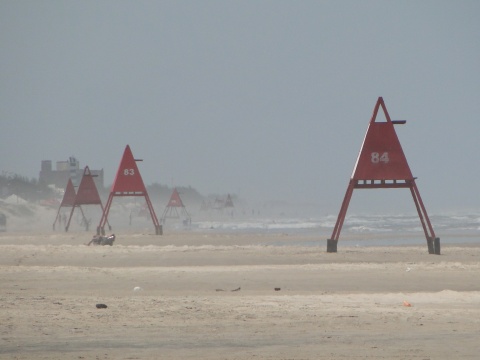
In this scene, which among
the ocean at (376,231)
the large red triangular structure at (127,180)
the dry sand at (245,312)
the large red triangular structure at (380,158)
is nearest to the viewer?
the dry sand at (245,312)

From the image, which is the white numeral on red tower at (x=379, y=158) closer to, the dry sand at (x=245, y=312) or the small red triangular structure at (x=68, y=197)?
the dry sand at (x=245, y=312)

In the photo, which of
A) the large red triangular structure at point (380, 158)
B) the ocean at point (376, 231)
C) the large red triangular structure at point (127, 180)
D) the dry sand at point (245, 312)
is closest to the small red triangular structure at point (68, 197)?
the ocean at point (376, 231)

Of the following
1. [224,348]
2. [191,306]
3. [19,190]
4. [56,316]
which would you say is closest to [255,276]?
[191,306]

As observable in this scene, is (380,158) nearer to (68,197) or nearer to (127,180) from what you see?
(127,180)

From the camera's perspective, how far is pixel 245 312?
12.3m

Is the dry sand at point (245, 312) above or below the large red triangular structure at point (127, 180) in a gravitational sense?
below

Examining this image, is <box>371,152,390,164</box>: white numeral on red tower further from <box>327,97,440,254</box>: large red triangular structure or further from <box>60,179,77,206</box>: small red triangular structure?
<box>60,179,77,206</box>: small red triangular structure

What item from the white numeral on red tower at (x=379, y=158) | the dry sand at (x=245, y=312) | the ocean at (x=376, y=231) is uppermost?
the white numeral on red tower at (x=379, y=158)

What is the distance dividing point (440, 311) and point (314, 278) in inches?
234

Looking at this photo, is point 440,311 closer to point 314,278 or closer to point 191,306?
point 191,306

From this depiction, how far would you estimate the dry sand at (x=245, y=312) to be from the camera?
971 cm

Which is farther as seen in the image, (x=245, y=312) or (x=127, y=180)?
(x=127, y=180)

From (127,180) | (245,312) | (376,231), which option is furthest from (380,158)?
(376,231)

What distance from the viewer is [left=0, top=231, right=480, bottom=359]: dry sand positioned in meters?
9.71
